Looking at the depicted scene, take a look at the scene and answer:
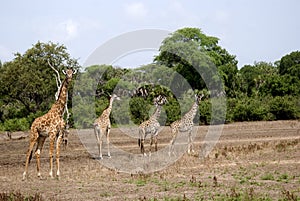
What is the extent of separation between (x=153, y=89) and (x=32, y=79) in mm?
12393

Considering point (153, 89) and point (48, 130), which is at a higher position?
point (153, 89)

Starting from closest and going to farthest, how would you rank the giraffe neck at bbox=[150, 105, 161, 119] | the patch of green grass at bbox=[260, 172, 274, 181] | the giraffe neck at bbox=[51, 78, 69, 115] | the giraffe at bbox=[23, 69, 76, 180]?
the patch of green grass at bbox=[260, 172, 274, 181] → the giraffe at bbox=[23, 69, 76, 180] → the giraffe neck at bbox=[51, 78, 69, 115] → the giraffe neck at bbox=[150, 105, 161, 119]

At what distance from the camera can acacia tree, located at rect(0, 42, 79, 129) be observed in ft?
153

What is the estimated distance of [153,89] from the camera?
43625 millimetres

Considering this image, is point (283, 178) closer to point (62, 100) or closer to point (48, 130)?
point (48, 130)

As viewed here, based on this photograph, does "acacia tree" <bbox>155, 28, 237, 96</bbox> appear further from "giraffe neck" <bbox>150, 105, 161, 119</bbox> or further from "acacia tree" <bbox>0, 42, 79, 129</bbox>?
"giraffe neck" <bbox>150, 105, 161, 119</bbox>

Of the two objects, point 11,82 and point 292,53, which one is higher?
point 292,53

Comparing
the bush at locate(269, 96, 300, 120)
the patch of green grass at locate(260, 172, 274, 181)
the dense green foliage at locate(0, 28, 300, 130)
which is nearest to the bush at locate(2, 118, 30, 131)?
the dense green foliage at locate(0, 28, 300, 130)

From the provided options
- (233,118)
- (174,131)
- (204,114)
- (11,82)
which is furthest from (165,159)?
(11,82)

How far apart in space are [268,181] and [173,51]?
1664 inches

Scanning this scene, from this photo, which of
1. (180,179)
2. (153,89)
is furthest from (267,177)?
(153,89)

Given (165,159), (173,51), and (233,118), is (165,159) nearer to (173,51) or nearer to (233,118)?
(233,118)

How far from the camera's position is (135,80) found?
46.2 metres

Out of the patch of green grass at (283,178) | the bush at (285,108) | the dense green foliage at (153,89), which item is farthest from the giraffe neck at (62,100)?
the bush at (285,108)
